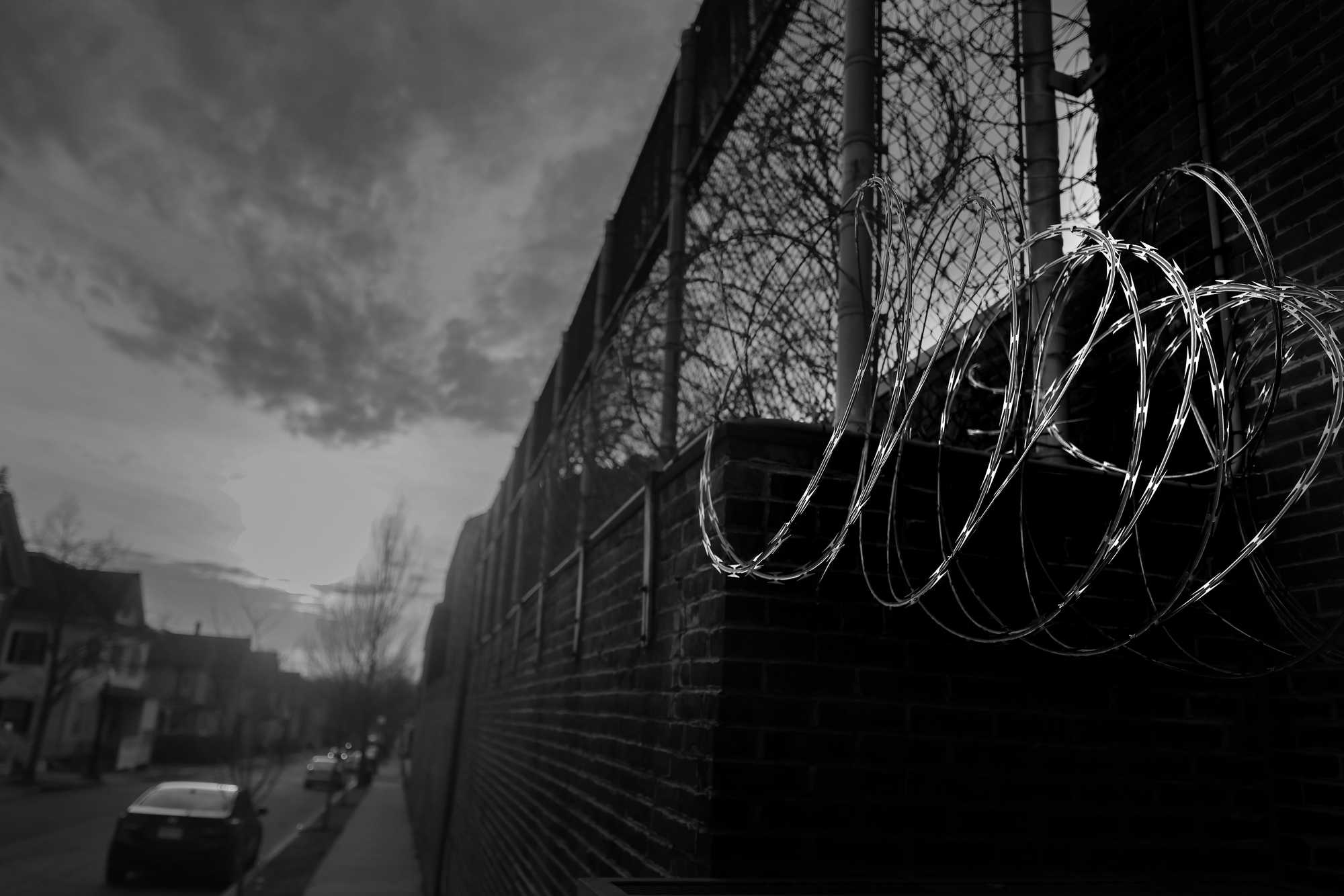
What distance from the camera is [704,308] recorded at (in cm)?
385

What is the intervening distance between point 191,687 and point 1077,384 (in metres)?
72.9

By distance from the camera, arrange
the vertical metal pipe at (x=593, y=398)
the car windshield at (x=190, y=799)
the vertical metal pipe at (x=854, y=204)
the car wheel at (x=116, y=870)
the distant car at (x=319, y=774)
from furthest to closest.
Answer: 1. the distant car at (x=319, y=774)
2. the car windshield at (x=190, y=799)
3. the car wheel at (x=116, y=870)
4. the vertical metal pipe at (x=593, y=398)
5. the vertical metal pipe at (x=854, y=204)

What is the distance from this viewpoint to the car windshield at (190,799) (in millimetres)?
15094

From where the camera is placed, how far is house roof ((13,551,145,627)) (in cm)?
3597

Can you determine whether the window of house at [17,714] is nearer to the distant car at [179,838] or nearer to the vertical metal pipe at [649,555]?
the distant car at [179,838]

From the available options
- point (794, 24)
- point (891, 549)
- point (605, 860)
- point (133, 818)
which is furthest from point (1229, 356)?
point (133, 818)

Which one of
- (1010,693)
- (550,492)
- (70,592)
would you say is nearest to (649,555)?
(1010,693)

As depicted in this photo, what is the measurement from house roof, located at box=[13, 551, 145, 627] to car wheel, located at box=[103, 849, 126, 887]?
71.1ft

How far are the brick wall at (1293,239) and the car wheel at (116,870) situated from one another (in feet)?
53.0

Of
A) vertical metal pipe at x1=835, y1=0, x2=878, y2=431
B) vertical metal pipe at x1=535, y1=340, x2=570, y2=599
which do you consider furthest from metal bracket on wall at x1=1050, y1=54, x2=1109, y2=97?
vertical metal pipe at x1=535, y1=340, x2=570, y2=599

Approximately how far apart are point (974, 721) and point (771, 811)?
0.58 m

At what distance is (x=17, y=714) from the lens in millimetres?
39750

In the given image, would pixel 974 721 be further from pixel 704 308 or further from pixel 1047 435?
pixel 704 308

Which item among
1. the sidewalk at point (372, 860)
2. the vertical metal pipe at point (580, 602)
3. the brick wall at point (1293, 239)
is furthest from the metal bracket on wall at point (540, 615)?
the sidewalk at point (372, 860)
